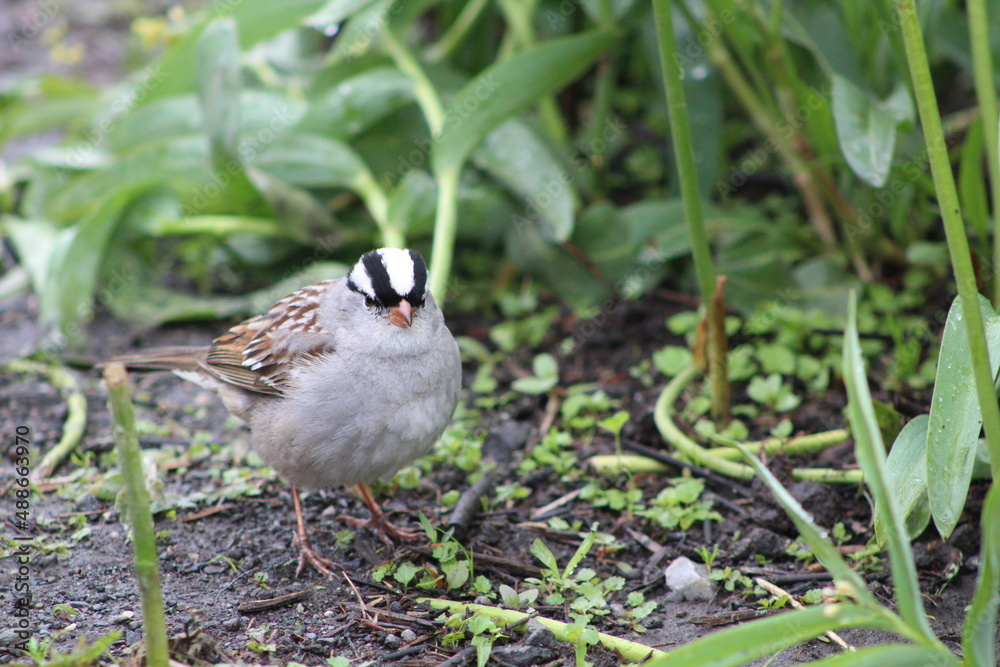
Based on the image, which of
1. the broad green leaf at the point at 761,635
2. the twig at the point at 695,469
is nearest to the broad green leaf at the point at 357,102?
the twig at the point at 695,469

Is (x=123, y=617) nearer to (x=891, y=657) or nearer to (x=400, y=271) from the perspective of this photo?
(x=400, y=271)

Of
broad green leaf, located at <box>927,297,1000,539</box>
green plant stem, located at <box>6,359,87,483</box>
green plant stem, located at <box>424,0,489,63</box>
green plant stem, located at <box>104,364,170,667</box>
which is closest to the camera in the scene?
green plant stem, located at <box>104,364,170,667</box>

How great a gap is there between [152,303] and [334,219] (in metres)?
1.04

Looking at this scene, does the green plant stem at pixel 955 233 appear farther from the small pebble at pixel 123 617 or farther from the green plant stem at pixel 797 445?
the small pebble at pixel 123 617

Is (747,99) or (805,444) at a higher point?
(747,99)

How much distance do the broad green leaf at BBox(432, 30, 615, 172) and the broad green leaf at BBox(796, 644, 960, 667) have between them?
2853 mm

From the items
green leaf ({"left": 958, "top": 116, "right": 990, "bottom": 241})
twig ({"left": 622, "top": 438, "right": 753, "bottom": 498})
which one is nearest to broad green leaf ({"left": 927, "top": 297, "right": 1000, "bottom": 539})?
twig ({"left": 622, "top": 438, "right": 753, "bottom": 498})

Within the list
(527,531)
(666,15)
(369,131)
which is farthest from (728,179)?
(527,531)

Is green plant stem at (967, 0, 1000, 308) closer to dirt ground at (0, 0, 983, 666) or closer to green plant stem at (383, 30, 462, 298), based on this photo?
dirt ground at (0, 0, 983, 666)

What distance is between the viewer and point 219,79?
3949 millimetres

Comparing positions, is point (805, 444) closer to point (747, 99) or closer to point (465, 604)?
point (465, 604)

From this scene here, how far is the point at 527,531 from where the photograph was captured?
3.24 meters

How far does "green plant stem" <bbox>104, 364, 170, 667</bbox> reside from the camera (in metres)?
1.93

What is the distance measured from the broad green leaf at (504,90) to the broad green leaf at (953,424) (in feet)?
7.42
